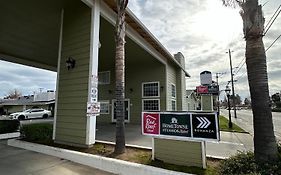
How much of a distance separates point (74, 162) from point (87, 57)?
3365mm

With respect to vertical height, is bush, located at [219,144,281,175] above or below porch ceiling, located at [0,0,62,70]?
below

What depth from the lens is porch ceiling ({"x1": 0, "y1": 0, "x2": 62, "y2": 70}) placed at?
7.68 meters

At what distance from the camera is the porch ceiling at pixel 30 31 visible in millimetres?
7684

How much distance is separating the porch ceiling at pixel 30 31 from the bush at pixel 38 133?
468 cm

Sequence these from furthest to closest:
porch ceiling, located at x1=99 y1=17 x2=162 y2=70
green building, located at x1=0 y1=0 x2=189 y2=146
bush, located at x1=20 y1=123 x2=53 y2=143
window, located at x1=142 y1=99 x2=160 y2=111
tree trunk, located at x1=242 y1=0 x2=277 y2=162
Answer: window, located at x1=142 y1=99 x2=160 y2=111, porch ceiling, located at x1=99 y1=17 x2=162 y2=70, bush, located at x1=20 y1=123 x2=53 y2=143, green building, located at x1=0 y1=0 x2=189 y2=146, tree trunk, located at x1=242 y1=0 x2=277 y2=162

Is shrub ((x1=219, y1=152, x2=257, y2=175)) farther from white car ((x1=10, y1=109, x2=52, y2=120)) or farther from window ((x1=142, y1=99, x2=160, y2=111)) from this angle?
white car ((x1=10, y1=109, x2=52, y2=120))

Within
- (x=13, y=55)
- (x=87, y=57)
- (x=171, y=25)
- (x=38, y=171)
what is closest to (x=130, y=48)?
(x=171, y=25)

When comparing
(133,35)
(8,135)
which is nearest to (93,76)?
(133,35)

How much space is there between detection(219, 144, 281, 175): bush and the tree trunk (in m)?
0.13

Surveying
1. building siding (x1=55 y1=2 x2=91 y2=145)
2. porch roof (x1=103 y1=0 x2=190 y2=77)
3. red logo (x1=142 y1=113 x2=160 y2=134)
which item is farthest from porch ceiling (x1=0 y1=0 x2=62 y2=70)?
red logo (x1=142 y1=113 x2=160 y2=134)

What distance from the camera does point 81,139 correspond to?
6.29m

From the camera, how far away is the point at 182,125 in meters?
4.75

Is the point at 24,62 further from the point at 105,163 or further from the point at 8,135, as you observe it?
the point at 105,163

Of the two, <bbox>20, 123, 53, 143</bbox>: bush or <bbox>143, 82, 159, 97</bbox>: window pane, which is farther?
<bbox>143, 82, 159, 97</bbox>: window pane
